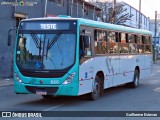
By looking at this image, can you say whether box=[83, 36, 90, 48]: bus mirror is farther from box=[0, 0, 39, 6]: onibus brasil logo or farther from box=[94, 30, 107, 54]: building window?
box=[0, 0, 39, 6]: onibus brasil logo

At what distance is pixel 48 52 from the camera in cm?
1232

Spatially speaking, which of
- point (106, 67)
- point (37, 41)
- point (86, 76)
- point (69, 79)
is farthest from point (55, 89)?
point (106, 67)

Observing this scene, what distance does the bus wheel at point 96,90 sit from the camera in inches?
541

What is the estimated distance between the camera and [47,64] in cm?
1227

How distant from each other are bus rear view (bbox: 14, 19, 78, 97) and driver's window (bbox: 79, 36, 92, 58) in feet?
1.01

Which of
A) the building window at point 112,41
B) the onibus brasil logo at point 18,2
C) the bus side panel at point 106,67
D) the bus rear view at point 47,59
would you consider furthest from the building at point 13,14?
the bus rear view at point 47,59

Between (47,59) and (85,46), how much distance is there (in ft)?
4.47

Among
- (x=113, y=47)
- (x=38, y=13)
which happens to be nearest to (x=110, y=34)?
(x=113, y=47)

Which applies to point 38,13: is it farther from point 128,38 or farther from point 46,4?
point 128,38

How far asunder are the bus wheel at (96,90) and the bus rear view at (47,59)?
163cm

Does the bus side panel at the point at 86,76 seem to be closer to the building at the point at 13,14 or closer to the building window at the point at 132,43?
the building window at the point at 132,43

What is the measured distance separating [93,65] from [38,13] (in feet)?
48.2

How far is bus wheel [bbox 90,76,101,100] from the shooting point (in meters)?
13.7

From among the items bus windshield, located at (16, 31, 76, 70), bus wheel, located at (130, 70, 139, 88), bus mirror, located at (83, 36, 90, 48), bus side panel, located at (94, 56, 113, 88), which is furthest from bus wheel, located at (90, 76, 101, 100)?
bus wheel, located at (130, 70, 139, 88)
